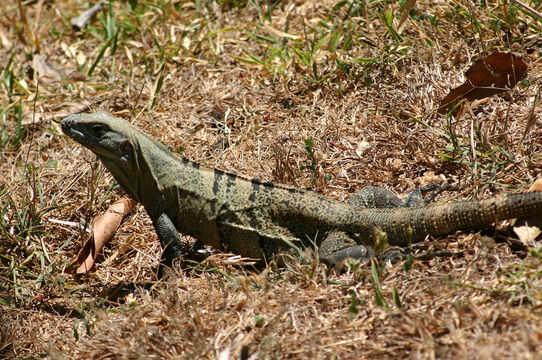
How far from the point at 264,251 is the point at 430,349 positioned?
1.78 meters

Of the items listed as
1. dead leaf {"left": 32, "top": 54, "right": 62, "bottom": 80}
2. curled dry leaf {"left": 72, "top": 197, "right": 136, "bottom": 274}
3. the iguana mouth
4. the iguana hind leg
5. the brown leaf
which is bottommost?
curled dry leaf {"left": 72, "top": 197, "right": 136, "bottom": 274}

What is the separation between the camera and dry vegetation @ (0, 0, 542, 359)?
11.5ft

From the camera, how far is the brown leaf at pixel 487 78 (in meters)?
A: 5.12

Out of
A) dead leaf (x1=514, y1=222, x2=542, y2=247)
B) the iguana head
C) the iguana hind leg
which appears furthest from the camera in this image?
the iguana head

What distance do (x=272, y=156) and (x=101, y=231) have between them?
165 cm

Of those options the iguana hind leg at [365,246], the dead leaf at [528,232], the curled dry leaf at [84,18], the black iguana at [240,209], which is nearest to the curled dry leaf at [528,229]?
the dead leaf at [528,232]

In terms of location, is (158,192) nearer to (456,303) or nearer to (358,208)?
(358,208)

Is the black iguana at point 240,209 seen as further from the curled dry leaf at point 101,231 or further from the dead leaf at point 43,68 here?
the dead leaf at point 43,68

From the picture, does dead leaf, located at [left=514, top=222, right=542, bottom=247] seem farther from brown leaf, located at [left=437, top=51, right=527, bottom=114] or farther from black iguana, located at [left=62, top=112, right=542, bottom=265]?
brown leaf, located at [left=437, top=51, right=527, bottom=114]

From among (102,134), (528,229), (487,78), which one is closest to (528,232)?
(528,229)

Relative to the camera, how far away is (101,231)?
16.9 feet

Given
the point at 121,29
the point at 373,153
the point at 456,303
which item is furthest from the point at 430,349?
the point at 121,29

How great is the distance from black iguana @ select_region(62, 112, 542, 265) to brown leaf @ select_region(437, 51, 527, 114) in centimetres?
124

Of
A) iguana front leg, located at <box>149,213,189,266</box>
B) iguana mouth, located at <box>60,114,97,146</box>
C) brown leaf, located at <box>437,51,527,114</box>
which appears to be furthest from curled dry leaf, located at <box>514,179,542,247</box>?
iguana mouth, located at <box>60,114,97,146</box>
